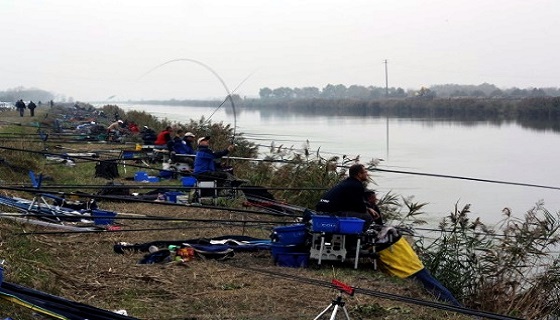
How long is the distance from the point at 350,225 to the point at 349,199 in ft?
2.07

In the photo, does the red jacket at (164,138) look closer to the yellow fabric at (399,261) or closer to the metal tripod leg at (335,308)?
the yellow fabric at (399,261)

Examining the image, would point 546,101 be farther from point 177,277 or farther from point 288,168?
point 177,277

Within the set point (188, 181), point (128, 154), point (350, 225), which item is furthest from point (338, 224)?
point (128, 154)

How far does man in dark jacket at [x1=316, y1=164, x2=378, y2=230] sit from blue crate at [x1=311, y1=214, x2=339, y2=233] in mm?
528

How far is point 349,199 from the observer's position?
6.73 metres

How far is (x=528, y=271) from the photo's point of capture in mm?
7160

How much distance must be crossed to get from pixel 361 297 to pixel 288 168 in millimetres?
6758

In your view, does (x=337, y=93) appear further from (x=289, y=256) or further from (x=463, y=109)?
(x=289, y=256)

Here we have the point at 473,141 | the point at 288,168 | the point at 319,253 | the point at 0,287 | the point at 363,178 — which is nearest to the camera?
the point at 0,287

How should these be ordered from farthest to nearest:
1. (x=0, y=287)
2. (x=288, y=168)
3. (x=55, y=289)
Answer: (x=288, y=168) < (x=55, y=289) < (x=0, y=287)

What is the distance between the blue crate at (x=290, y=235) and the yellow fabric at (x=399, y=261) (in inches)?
29.0

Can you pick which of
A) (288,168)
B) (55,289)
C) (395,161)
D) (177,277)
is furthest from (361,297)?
(395,161)

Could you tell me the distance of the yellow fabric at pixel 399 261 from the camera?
20.7 ft

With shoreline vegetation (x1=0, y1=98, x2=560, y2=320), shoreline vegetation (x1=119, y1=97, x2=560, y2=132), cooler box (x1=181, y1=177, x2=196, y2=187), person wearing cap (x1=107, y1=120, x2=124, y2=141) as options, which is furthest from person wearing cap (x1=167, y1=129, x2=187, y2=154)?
shoreline vegetation (x1=119, y1=97, x2=560, y2=132)
